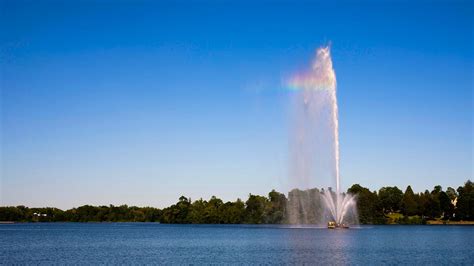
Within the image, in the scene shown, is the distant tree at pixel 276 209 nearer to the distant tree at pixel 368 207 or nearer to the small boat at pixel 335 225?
the distant tree at pixel 368 207

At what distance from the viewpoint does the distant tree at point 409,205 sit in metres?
177

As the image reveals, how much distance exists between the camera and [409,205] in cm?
17750

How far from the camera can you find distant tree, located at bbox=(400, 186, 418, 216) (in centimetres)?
17675

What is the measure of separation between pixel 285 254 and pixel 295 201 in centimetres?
6716

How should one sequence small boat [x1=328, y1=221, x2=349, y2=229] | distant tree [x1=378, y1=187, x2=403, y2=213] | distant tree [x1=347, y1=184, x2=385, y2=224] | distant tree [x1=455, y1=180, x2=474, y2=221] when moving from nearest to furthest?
small boat [x1=328, y1=221, x2=349, y2=229] < distant tree [x1=455, y1=180, x2=474, y2=221] < distant tree [x1=347, y1=184, x2=385, y2=224] < distant tree [x1=378, y1=187, x2=403, y2=213]

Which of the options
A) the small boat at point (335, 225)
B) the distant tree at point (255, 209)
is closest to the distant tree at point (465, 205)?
the distant tree at point (255, 209)

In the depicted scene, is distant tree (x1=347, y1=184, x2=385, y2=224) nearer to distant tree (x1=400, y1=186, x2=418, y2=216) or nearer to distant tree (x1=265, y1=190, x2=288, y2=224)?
distant tree (x1=400, y1=186, x2=418, y2=216)

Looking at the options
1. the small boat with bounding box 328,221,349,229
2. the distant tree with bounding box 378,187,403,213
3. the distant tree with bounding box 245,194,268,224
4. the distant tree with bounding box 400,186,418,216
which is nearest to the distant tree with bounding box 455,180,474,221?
the distant tree with bounding box 400,186,418,216

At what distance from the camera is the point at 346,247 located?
70875 millimetres

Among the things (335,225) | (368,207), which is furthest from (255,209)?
(335,225)

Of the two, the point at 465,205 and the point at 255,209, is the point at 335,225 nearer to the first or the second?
the point at 465,205

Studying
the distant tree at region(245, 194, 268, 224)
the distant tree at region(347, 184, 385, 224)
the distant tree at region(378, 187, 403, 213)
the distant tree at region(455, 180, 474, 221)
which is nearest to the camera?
the distant tree at region(455, 180, 474, 221)

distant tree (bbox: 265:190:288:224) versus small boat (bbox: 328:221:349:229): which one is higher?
distant tree (bbox: 265:190:288:224)

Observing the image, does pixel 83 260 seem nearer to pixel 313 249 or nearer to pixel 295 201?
pixel 313 249
